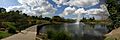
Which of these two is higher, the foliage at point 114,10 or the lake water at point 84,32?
the foliage at point 114,10

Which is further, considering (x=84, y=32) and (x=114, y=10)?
(x=84, y=32)

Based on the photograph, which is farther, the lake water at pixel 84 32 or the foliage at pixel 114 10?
the foliage at pixel 114 10

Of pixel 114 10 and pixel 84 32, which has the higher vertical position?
pixel 114 10

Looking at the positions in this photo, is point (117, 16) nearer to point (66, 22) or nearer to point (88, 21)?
point (66, 22)

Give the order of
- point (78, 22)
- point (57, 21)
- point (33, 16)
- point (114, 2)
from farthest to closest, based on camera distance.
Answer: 1. point (78, 22)
2. point (57, 21)
3. point (33, 16)
4. point (114, 2)

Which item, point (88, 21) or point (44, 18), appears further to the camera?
point (88, 21)

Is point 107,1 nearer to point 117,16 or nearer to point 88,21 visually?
point 117,16

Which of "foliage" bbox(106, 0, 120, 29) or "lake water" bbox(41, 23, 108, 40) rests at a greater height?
"foliage" bbox(106, 0, 120, 29)

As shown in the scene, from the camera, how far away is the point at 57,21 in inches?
2480

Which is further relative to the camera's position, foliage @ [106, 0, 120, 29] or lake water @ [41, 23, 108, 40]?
foliage @ [106, 0, 120, 29]

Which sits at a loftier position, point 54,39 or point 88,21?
point 54,39

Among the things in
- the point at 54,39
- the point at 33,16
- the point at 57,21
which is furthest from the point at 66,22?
the point at 54,39

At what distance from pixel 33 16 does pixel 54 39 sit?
40.3 m

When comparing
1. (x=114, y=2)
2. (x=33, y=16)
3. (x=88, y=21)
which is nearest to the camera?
(x=114, y=2)
